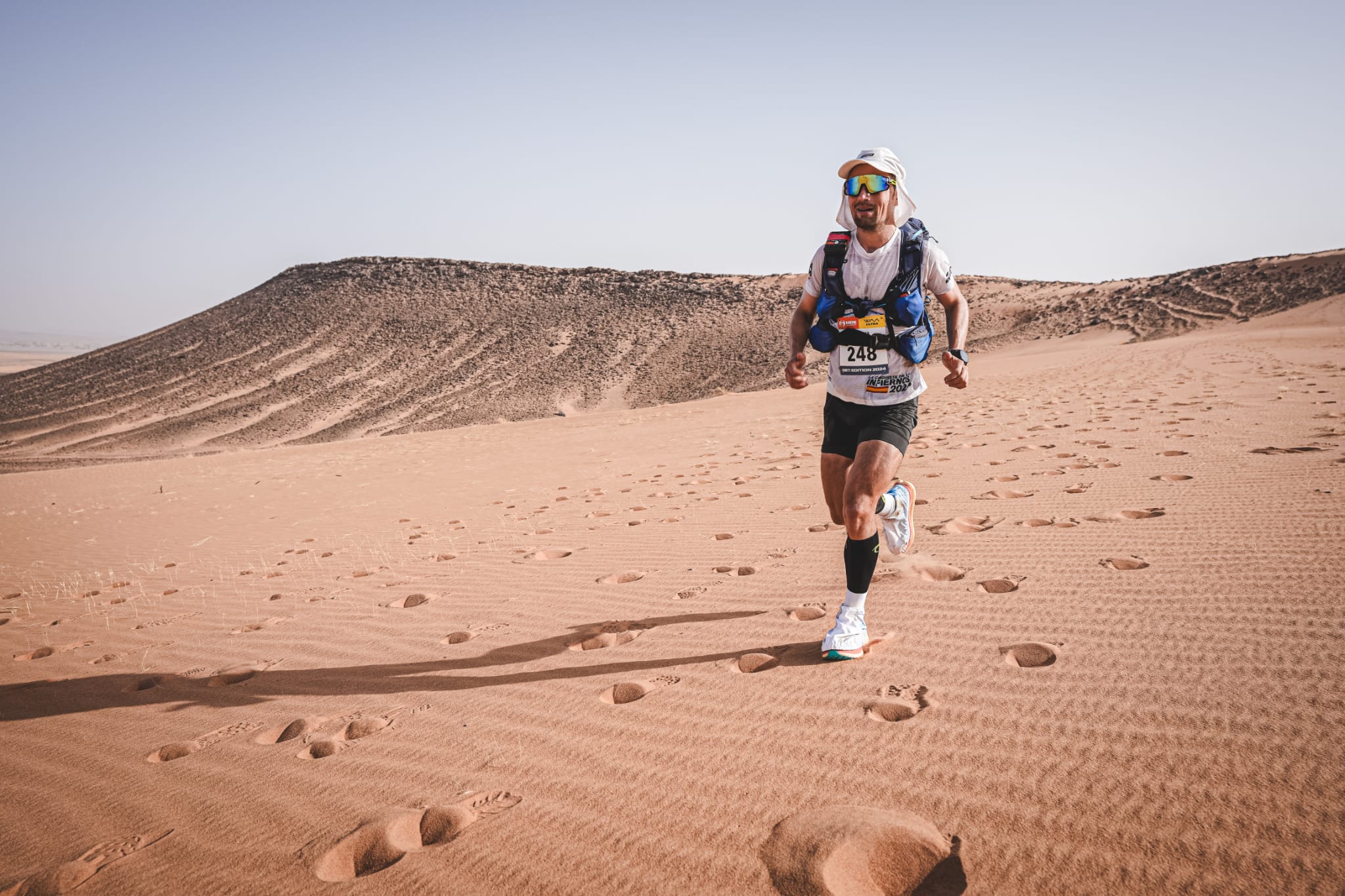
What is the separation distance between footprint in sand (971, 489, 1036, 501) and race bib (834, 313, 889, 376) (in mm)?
2448

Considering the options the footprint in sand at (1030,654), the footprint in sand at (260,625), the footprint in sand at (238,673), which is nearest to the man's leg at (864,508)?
the footprint in sand at (1030,654)

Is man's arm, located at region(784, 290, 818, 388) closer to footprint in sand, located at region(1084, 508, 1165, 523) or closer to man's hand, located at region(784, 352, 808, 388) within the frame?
man's hand, located at region(784, 352, 808, 388)

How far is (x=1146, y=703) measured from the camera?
6.55 feet

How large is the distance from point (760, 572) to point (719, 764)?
198 cm

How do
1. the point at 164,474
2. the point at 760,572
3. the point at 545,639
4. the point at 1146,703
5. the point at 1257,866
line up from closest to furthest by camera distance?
the point at 1257,866 < the point at 1146,703 < the point at 545,639 < the point at 760,572 < the point at 164,474

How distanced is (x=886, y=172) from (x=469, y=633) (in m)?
3.03

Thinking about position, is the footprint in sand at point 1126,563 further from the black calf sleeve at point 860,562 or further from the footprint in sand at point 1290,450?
the footprint in sand at point 1290,450

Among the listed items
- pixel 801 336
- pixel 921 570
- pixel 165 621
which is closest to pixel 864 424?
pixel 801 336

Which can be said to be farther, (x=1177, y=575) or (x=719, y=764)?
(x=1177, y=575)

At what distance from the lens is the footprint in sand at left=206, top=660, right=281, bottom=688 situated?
3.28 metres

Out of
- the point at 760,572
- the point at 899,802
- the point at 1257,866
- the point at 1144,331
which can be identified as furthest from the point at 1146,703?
the point at 1144,331

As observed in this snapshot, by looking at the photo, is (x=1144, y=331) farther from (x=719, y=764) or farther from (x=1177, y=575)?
(x=719, y=764)

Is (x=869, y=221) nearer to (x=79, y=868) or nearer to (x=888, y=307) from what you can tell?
(x=888, y=307)

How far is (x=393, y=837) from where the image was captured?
1.88 metres
